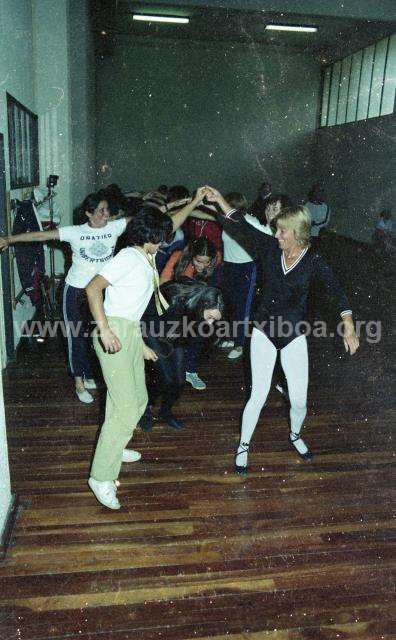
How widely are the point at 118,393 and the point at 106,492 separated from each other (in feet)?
1.86

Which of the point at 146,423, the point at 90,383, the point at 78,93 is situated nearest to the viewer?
the point at 146,423

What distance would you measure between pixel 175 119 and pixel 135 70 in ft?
5.07

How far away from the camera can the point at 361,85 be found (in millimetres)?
13641

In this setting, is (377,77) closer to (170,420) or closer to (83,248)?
(83,248)

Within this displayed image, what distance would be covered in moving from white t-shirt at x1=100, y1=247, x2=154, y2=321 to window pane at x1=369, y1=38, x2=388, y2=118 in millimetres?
12508

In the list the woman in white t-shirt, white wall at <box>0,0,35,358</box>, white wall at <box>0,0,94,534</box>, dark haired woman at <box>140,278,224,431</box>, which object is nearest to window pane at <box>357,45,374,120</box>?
white wall at <box>0,0,94,534</box>

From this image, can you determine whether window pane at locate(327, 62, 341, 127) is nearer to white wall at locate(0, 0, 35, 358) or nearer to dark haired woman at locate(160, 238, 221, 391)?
white wall at locate(0, 0, 35, 358)

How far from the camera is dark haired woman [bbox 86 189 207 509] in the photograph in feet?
7.72

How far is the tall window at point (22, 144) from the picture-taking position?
4.62 m

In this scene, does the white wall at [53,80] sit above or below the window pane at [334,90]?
below

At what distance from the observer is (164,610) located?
209 cm

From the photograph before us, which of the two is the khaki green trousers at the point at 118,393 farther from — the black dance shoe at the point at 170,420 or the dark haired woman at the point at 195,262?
the dark haired woman at the point at 195,262

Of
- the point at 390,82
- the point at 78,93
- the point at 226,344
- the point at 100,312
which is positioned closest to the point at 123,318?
the point at 100,312

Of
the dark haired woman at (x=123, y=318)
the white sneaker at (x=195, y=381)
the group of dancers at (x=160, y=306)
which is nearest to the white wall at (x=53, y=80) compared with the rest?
the group of dancers at (x=160, y=306)
